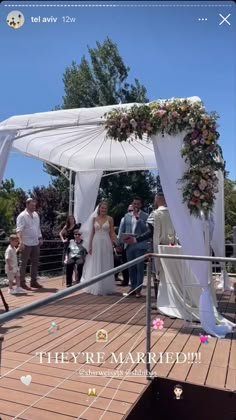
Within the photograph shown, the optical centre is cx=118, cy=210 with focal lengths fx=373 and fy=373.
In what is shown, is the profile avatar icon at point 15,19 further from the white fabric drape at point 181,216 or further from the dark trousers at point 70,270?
the dark trousers at point 70,270

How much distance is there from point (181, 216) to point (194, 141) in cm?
86

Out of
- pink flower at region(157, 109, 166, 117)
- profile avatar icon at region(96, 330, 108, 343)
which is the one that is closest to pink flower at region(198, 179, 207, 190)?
pink flower at region(157, 109, 166, 117)

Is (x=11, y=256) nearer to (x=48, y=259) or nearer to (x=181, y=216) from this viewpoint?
(x=181, y=216)

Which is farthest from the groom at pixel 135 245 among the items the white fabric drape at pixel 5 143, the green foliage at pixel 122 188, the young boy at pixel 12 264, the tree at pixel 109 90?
the tree at pixel 109 90

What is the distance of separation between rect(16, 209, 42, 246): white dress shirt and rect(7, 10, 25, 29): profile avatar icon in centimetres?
409

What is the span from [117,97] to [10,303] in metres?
14.1

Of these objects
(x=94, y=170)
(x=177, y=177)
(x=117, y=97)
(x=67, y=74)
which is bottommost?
(x=177, y=177)

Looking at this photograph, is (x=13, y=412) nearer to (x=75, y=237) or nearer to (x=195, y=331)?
(x=195, y=331)

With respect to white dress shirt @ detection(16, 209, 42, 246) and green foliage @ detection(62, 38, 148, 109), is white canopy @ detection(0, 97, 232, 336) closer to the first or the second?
white dress shirt @ detection(16, 209, 42, 246)

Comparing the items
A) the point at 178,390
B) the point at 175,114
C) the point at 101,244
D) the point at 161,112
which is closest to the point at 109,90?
the point at 101,244

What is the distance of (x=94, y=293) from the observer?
19.3ft

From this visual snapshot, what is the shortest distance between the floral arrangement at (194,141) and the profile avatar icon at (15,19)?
2.27 meters

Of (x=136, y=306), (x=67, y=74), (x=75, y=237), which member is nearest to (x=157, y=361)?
(x=136, y=306)

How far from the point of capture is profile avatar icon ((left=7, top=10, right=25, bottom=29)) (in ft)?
7.33
